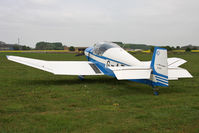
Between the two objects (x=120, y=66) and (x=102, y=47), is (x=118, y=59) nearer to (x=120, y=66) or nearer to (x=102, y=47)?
(x=120, y=66)

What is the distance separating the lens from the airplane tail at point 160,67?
23.3ft

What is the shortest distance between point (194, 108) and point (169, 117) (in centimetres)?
120

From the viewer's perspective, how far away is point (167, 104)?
6.24 metres

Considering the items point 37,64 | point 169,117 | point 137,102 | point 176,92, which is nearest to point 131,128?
point 169,117

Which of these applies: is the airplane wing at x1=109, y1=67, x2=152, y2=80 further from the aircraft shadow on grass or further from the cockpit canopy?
the cockpit canopy

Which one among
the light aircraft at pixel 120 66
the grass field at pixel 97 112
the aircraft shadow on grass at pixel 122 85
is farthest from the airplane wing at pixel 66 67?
the grass field at pixel 97 112

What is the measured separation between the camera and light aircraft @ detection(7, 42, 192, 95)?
7.12 meters

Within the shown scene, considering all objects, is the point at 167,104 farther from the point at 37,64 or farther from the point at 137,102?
the point at 37,64

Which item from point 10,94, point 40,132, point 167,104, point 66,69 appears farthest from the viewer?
point 66,69

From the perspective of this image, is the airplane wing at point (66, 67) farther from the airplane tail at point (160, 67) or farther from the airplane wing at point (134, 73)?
the airplane tail at point (160, 67)

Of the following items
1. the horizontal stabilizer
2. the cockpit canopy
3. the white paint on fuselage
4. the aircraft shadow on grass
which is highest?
the cockpit canopy

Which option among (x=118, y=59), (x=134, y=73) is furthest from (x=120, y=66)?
(x=134, y=73)

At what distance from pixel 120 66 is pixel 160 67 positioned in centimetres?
228

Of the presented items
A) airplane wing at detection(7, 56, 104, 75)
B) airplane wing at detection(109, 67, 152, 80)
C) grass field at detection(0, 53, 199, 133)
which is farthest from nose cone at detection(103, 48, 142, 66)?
grass field at detection(0, 53, 199, 133)
